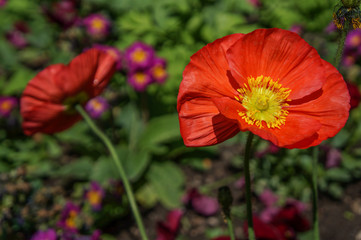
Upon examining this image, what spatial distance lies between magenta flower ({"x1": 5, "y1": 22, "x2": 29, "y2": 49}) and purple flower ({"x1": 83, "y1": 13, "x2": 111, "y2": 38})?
1.14 metres

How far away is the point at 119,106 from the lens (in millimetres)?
2662

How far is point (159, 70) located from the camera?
2.28m

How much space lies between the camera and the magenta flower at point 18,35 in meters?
3.38

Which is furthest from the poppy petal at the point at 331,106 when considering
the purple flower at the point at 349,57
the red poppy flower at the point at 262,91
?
the purple flower at the point at 349,57

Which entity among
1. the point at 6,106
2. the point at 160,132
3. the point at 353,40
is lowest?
the point at 160,132

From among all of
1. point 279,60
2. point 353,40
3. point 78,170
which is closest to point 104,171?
point 78,170

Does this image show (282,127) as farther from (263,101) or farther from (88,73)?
(88,73)

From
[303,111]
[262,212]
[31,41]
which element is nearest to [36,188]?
[262,212]

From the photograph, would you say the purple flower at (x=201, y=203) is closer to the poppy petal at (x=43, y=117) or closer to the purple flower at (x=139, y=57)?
the purple flower at (x=139, y=57)

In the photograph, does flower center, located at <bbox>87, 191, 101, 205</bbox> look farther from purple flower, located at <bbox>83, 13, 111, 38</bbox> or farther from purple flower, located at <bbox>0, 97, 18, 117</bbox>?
purple flower, located at <bbox>83, 13, 111, 38</bbox>

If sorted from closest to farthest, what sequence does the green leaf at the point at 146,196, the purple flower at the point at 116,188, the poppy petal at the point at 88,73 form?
1. the poppy petal at the point at 88,73
2. the purple flower at the point at 116,188
3. the green leaf at the point at 146,196

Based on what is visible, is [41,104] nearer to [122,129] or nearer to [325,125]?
[325,125]

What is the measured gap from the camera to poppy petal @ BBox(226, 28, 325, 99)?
0.82 m

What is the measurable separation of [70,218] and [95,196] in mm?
258
